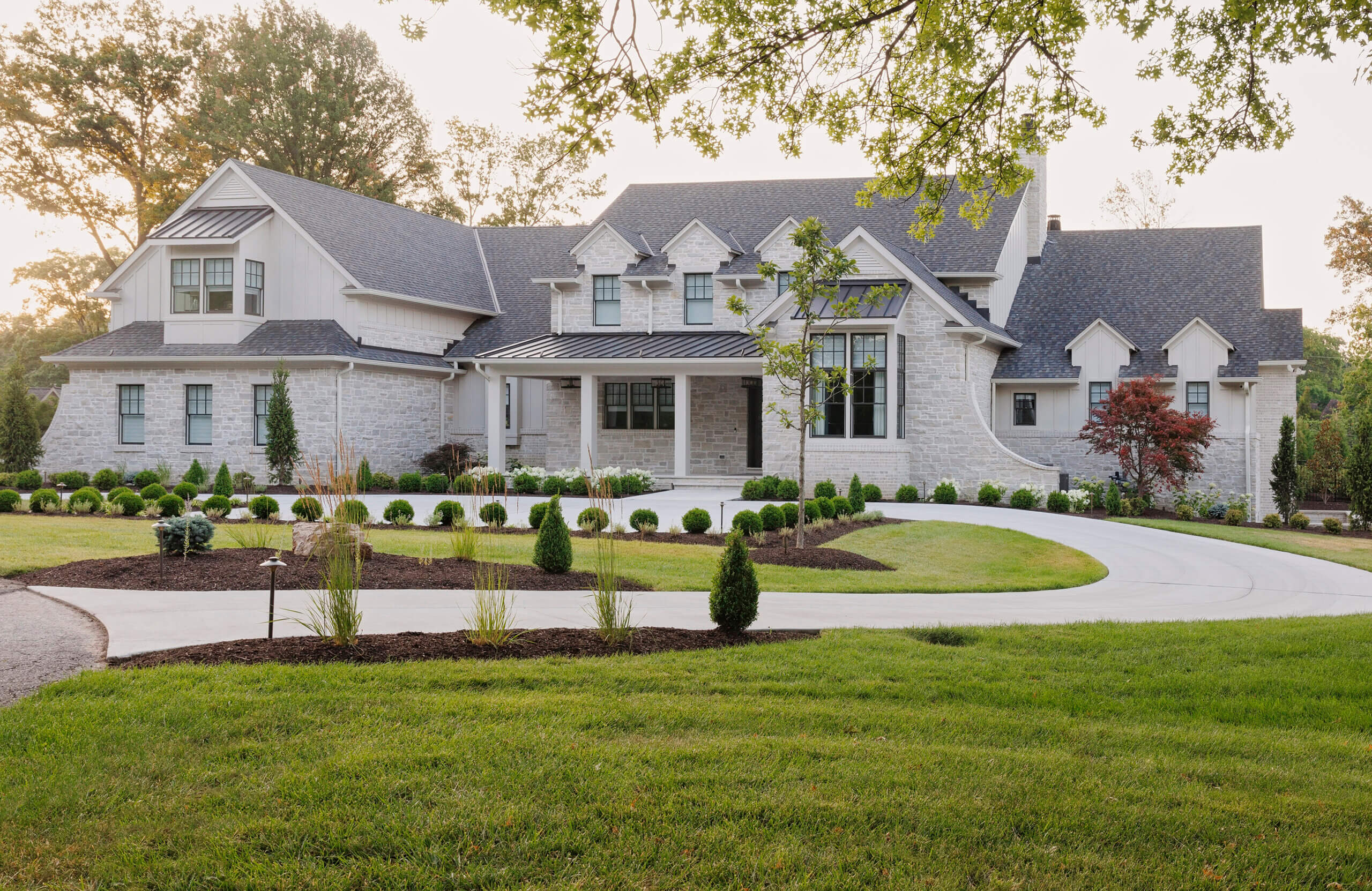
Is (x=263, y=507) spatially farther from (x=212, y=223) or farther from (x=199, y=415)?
(x=212, y=223)

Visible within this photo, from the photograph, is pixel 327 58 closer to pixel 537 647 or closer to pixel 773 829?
pixel 537 647

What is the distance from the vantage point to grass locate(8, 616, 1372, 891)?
154 inches

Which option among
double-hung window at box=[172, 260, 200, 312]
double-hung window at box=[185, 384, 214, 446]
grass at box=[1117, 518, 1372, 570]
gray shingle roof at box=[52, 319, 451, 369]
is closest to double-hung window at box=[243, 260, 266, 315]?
gray shingle roof at box=[52, 319, 451, 369]

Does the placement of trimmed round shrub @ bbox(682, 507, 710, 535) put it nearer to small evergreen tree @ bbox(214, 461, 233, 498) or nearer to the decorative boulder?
the decorative boulder

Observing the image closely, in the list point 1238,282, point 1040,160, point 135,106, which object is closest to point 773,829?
point 1238,282

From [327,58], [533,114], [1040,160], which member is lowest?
[533,114]

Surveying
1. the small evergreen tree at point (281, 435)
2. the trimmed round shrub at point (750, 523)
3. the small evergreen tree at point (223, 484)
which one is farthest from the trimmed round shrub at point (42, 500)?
the trimmed round shrub at point (750, 523)

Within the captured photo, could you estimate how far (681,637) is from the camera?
776cm

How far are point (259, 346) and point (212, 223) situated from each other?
3.66 m

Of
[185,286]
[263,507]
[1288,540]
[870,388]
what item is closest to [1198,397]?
[1288,540]

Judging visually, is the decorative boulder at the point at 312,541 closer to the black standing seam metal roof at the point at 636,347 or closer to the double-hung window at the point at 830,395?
the double-hung window at the point at 830,395

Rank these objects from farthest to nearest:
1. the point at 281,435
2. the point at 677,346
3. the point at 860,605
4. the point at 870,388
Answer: the point at 677,346 → the point at 281,435 → the point at 870,388 → the point at 860,605

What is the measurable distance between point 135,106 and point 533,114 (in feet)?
114

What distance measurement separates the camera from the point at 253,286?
25375 mm
